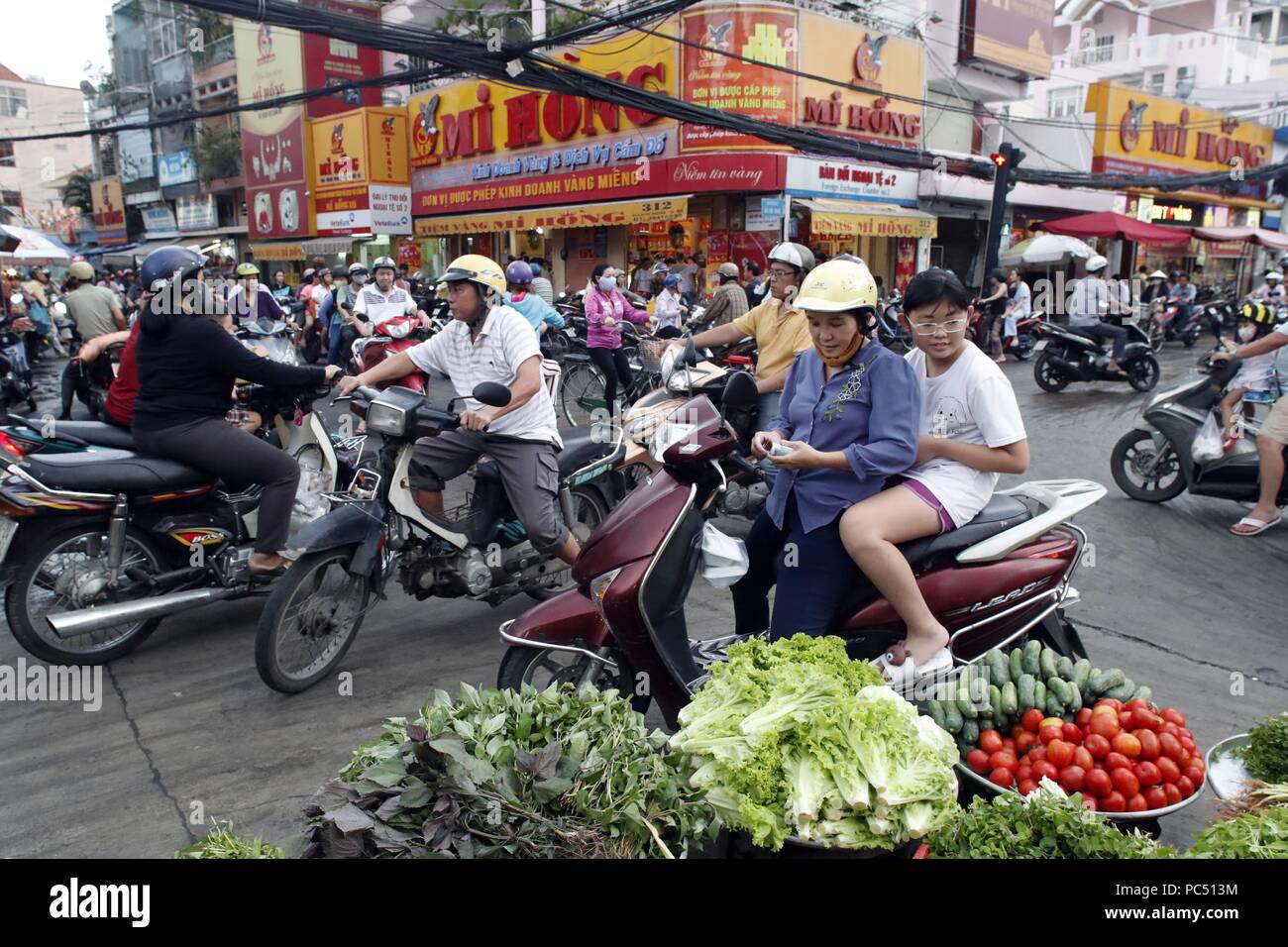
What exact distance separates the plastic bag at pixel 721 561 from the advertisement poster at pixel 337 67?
97.8 ft

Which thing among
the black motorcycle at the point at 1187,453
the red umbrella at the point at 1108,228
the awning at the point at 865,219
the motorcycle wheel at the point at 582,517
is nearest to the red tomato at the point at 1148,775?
the motorcycle wheel at the point at 582,517

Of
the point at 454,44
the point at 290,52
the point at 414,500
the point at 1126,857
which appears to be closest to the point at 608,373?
the point at 454,44

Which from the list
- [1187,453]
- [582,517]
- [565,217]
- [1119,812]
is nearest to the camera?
[1119,812]

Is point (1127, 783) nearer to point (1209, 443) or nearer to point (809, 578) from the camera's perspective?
point (809, 578)

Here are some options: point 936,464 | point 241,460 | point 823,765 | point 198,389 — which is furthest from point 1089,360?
point 823,765

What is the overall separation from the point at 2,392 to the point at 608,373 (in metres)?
7.69

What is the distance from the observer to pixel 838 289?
9.85 ft

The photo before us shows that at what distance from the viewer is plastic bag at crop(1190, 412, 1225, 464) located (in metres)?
6.34

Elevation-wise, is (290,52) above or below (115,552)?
above

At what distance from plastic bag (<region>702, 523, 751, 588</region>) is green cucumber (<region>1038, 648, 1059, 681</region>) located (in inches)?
40.8

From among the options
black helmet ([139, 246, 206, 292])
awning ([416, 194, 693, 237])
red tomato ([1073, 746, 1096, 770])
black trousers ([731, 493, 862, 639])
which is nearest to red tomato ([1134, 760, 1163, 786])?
red tomato ([1073, 746, 1096, 770])

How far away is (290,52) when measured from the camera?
29.8 metres

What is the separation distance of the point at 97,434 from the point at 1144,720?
14.8 feet
